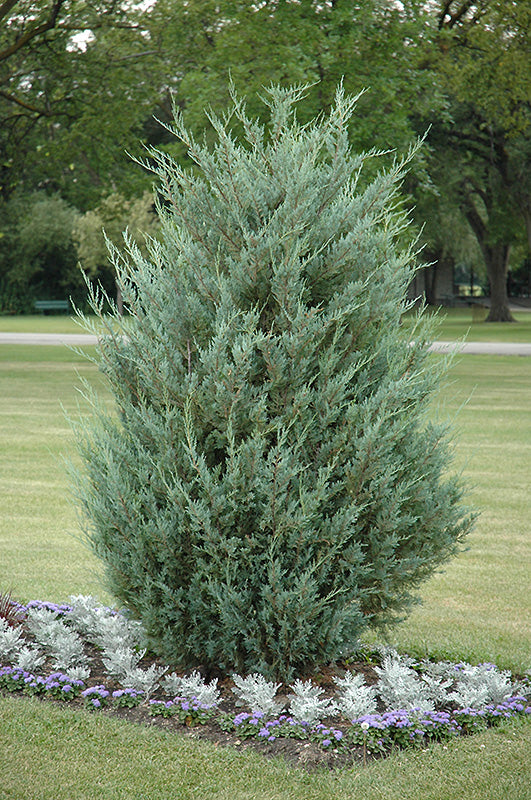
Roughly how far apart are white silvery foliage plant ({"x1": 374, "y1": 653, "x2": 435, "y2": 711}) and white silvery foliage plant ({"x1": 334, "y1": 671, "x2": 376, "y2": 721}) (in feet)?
0.21

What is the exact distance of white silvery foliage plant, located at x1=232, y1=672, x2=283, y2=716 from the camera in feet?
12.8

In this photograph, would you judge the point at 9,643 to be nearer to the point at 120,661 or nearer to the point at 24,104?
the point at 120,661

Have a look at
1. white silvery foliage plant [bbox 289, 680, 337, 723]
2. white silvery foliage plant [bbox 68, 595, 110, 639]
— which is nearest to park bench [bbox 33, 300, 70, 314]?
white silvery foliage plant [bbox 68, 595, 110, 639]

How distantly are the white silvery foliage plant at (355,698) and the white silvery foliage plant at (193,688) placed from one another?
55cm

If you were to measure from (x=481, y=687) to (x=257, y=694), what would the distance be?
1.07 meters

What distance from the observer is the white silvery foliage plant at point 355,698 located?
153 inches

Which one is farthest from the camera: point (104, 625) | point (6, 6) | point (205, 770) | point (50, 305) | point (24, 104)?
point (50, 305)

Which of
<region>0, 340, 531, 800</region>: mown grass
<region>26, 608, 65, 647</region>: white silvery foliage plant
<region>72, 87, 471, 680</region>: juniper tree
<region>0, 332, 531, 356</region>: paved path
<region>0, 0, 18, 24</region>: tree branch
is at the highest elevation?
<region>0, 0, 18, 24</region>: tree branch

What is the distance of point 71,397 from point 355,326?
13.4 m

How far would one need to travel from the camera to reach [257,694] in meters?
3.91

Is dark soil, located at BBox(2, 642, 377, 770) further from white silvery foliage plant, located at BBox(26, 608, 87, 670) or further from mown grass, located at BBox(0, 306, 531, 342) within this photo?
mown grass, located at BBox(0, 306, 531, 342)

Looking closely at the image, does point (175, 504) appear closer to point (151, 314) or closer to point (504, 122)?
point (151, 314)

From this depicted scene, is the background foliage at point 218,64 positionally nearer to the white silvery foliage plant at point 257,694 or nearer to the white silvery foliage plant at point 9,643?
the white silvery foliage plant at point 9,643

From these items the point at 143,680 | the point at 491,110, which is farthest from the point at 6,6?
the point at 143,680
